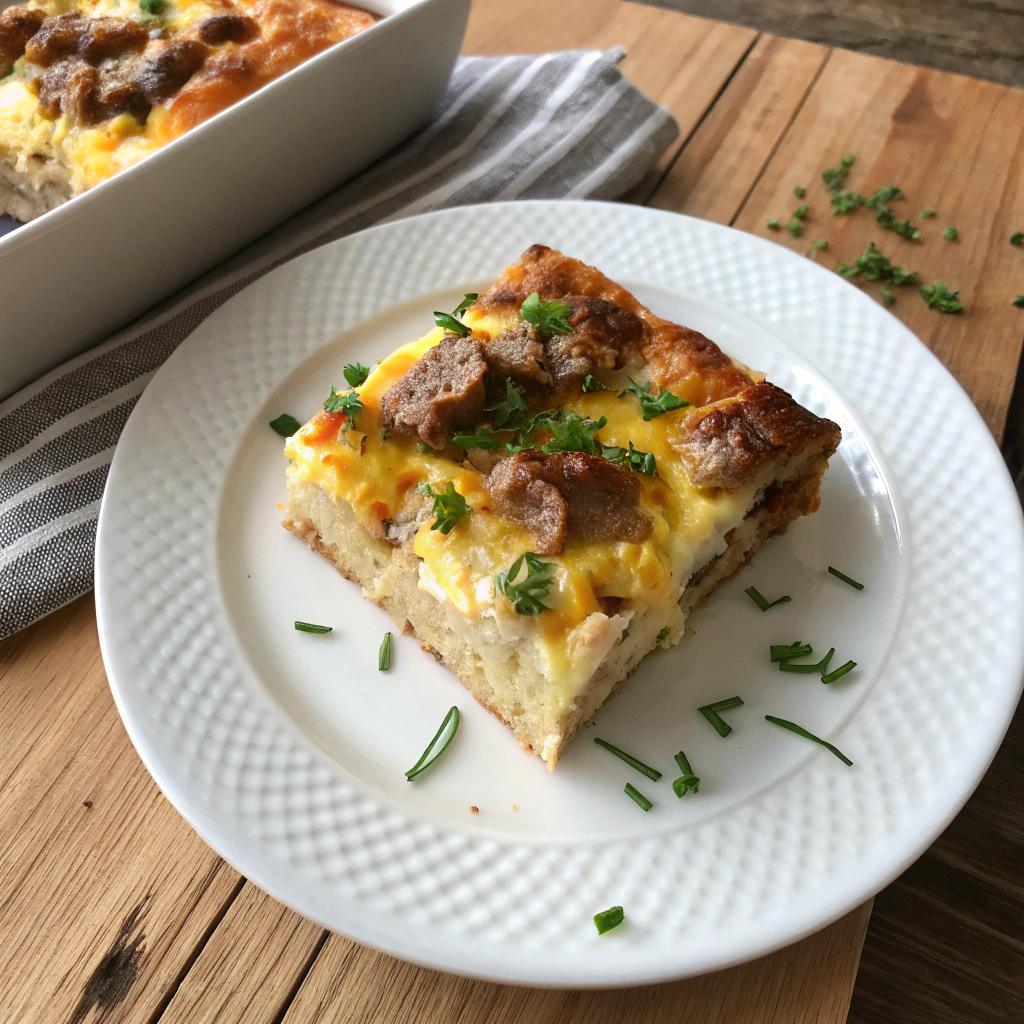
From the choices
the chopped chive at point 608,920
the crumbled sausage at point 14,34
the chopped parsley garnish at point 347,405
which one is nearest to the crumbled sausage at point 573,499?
the chopped parsley garnish at point 347,405

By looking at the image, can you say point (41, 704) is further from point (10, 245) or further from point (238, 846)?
point (10, 245)

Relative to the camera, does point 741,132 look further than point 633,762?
Yes

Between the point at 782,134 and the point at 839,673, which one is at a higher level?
the point at 782,134

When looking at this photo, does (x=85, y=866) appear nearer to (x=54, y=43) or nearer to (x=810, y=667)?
(x=810, y=667)

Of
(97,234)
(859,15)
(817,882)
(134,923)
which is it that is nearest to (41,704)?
(134,923)

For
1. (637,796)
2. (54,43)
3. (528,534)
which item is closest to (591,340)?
A: (528,534)

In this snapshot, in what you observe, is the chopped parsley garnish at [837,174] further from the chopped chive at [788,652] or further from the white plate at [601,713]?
the chopped chive at [788,652]
